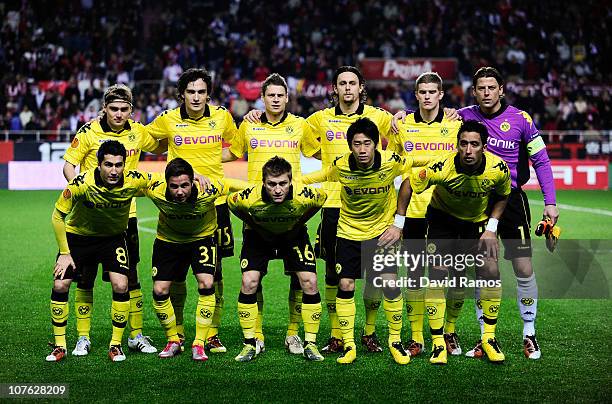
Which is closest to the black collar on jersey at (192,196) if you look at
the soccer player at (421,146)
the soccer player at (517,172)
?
the soccer player at (421,146)

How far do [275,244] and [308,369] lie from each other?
1.08 m

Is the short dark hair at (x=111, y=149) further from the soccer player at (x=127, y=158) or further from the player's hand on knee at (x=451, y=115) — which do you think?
the player's hand on knee at (x=451, y=115)

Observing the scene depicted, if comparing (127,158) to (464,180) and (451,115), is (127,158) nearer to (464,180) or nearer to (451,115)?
(451,115)

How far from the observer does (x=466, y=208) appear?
7719 mm

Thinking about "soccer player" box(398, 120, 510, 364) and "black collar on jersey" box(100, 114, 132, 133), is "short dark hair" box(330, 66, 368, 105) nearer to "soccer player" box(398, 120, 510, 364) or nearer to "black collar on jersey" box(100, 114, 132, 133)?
"soccer player" box(398, 120, 510, 364)

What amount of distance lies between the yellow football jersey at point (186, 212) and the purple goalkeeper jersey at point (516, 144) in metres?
2.34

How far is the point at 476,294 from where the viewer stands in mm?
8078

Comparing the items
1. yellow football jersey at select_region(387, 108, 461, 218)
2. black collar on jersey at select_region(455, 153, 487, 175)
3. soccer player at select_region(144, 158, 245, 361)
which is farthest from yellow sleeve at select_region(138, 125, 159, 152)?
black collar on jersey at select_region(455, 153, 487, 175)

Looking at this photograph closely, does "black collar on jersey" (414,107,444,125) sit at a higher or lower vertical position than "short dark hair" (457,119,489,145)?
higher

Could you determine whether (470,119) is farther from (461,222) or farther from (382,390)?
(382,390)

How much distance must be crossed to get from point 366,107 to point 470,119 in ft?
3.14

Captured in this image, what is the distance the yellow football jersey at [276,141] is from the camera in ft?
27.3

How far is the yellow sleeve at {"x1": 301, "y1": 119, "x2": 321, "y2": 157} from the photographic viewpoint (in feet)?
27.7

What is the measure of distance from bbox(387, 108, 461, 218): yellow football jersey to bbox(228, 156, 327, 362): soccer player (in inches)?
35.6
